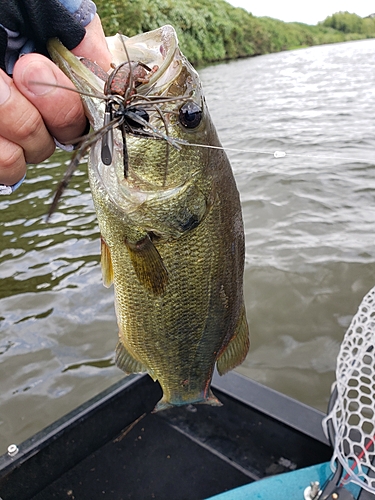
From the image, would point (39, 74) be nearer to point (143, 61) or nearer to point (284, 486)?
point (143, 61)

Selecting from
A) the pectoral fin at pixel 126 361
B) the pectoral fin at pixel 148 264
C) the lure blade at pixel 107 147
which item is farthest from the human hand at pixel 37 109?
the pectoral fin at pixel 126 361

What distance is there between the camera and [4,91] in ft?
4.27

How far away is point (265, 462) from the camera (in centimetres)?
282

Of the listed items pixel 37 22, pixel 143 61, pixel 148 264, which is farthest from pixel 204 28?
pixel 148 264

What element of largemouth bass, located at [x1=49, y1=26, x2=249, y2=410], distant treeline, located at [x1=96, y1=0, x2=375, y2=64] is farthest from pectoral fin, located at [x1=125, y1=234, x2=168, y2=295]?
distant treeline, located at [x1=96, y1=0, x2=375, y2=64]

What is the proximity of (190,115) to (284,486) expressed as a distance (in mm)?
1963

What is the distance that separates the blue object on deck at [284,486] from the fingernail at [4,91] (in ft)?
7.02

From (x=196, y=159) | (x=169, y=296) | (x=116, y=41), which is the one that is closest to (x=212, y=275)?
(x=169, y=296)

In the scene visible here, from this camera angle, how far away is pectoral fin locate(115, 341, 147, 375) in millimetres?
1881

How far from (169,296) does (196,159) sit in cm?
51

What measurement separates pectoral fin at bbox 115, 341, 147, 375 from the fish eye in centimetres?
96

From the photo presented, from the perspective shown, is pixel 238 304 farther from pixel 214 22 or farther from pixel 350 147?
pixel 214 22

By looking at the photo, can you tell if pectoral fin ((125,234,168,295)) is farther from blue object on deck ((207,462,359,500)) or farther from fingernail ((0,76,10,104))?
blue object on deck ((207,462,359,500))

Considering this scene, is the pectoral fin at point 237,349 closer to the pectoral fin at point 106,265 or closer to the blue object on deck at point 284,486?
the pectoral fin at point 106,265
